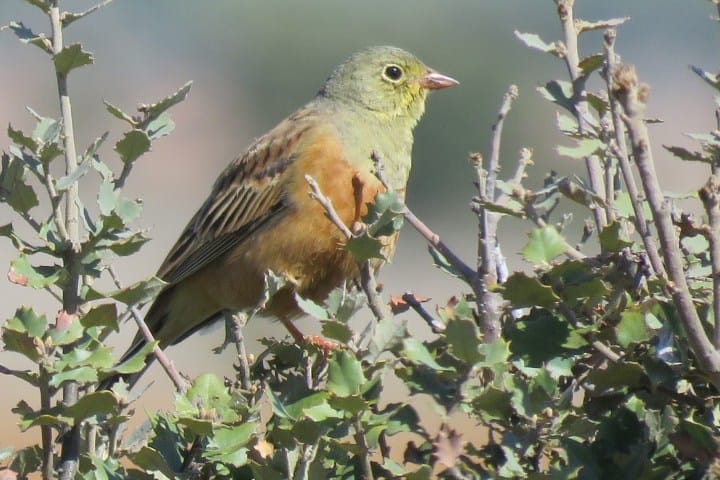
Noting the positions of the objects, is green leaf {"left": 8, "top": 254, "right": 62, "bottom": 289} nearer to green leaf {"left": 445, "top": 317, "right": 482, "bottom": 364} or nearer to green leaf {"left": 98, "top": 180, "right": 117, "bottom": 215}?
green leaf {"left": 98, "top": 180, "right": 117, "bottom": 215}

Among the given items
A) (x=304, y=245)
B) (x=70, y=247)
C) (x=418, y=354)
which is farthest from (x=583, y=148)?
(x=304, y=245)

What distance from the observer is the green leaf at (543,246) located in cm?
198

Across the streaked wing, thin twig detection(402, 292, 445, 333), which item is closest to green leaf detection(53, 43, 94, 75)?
thin twig detection(402, 292, 445, 333)

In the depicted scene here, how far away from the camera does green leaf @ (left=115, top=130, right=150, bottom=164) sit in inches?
96.3

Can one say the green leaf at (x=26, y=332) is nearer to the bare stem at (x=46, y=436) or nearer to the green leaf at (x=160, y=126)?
the bare stem at (x=46, y=436)

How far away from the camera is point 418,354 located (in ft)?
6.37

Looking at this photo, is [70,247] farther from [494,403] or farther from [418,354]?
[494,403]

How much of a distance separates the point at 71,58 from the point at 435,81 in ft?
9.44

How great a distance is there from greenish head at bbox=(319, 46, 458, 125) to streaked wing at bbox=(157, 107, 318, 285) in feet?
0.56

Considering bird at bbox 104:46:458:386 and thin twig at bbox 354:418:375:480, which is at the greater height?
bird at bbox 104:46:458:386

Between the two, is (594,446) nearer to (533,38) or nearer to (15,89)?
(533,38)

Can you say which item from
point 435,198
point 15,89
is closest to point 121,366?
Result: point 435,198

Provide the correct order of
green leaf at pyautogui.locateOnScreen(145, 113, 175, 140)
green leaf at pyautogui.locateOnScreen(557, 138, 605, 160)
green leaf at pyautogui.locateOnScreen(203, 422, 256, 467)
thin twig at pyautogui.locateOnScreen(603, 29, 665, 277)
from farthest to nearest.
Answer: green leaf at pyautogui.locateOnScreen(145, 113, 175, 140)
green leaf at pyautogui.locateOnScreen(203, 422, 256, 467)
green leaf at pyautogui.locateOnScreen(557, 138, 605, 160)
thin twig at pyautogui.locateOnScreen(603, 29, 665, 277)

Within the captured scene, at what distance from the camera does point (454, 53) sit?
38750mm
